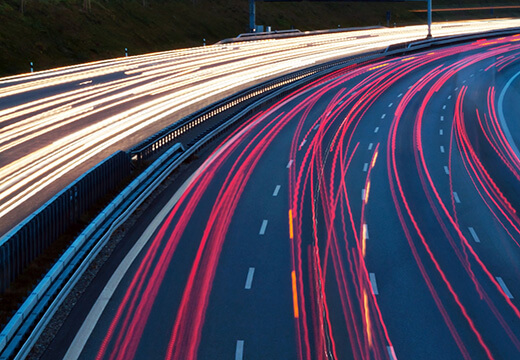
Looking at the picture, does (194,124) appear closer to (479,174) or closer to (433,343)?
(479,174)

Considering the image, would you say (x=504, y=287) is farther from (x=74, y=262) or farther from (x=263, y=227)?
(x=74, y=262)

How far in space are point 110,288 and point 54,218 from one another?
10.6 feet

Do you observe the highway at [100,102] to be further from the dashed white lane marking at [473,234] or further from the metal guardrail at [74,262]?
the dashed white lane marking at [473,234]

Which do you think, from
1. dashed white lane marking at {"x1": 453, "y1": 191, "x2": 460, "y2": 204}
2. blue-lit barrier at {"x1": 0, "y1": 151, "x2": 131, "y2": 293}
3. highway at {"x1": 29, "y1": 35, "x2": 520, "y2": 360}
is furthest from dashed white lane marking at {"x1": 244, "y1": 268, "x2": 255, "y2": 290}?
dashed white lane marking at {"x1": 453, "y1": 191, "x2": 460, "y2": 204}

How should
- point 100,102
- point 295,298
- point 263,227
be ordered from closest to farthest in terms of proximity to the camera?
1. point 295,298
2. point 263,227
3. point 100,102

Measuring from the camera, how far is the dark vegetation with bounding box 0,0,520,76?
187 feet

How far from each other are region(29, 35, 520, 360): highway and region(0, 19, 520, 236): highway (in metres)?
4.39

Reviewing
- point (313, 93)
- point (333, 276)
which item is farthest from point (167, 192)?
point (313, 93)

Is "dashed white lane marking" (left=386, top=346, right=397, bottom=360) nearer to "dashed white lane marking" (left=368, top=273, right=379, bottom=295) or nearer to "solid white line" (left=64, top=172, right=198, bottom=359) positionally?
"dashed white lane marking" (left=368, top=273, right=379, bottom=295)

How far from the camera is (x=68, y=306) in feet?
50.6

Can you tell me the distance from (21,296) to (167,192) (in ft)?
31.9

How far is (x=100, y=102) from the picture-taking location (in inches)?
1586

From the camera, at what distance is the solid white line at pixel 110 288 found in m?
13.8

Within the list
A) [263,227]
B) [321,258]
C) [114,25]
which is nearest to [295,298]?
[321,258]
